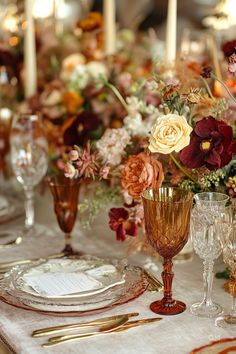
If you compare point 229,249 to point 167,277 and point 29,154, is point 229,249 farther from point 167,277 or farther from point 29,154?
point 29,154

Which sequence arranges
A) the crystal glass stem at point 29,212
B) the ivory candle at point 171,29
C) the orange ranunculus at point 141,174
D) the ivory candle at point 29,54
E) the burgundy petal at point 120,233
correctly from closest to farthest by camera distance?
the orange ranunculus at point 141,174, the burgundy petal at point 120,233, the ivory candle at point 171,29, the crystal glass stem at point 29,212, the ivory candle at point 29,54

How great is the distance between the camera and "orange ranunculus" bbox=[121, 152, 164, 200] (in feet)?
4.43

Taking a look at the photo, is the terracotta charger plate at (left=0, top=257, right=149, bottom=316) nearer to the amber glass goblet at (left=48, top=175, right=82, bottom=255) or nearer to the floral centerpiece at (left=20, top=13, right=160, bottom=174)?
the amber glass goblet at (left=48, top=175, right=82, bottom=255)

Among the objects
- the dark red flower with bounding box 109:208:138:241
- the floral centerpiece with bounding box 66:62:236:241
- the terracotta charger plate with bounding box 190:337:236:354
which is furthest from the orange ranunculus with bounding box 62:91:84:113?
the terracotta charger plate with bounding box 190:337:236:354

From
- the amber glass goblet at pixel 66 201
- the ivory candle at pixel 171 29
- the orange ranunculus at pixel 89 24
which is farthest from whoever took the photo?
the orange ranunculus at pixel 89 24

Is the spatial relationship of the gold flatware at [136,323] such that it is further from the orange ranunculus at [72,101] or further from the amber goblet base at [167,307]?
the orange ranunculus at [72,101]

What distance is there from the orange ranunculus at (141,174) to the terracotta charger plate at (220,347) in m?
0.34

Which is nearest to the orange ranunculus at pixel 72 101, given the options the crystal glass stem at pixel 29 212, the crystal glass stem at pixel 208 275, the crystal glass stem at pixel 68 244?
the crystal glass stem at pixel 29 212

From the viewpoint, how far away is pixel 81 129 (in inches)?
72.7

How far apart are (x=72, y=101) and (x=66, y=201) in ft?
1.90

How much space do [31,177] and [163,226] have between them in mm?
652

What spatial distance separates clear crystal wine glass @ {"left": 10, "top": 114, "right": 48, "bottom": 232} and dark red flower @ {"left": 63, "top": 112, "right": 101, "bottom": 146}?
6 cm

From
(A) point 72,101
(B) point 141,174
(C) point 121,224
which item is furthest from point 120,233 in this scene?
(A) point 72,101

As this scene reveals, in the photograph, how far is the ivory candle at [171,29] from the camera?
1.67m
